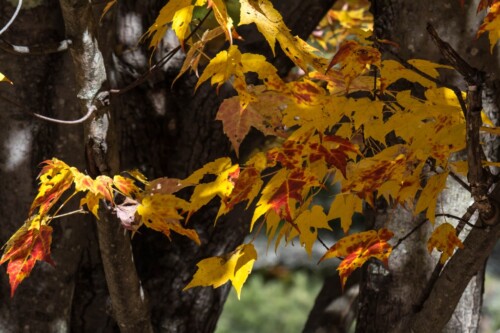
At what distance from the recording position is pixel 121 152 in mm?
1955

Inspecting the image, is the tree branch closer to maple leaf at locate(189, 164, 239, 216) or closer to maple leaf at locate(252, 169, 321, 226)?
maple leaf at locate(189, 164, 239, 216)

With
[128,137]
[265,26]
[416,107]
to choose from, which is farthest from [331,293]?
[265,26]

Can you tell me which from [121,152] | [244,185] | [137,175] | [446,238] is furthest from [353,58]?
[121,152]

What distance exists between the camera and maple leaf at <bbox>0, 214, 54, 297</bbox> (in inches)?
53.3

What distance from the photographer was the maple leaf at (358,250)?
128 cm

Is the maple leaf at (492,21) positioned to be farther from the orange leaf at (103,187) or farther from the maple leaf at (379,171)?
the orange leaf at (103,187)

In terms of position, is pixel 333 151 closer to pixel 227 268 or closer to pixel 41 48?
pixel 227 268

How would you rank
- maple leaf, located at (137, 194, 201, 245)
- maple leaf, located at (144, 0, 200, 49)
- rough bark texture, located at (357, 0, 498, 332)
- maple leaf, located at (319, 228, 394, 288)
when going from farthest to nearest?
1. rough bark texture, located at (357, 0, 498, 332)
2. maple leaf, located at (137, 194, 201, 245)
3. maple leaf, located at (319, 228, 394, 288)
4. maple leaf, located at (144, 0, 200, 49)

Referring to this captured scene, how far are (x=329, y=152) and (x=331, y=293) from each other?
1.38 meters

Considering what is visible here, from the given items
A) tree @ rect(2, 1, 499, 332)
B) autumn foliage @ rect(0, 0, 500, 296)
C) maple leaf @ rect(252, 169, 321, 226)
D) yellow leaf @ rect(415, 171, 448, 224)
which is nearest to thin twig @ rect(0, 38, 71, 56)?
tree @ rect(2, 1, 499, 332)

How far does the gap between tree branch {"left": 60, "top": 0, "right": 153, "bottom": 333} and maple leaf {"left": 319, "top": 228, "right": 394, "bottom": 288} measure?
0.43 m

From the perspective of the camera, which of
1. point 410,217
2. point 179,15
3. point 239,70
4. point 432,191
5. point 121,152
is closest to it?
point 179,15

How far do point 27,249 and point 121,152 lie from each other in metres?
0.60

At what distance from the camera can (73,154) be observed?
6.03 ft
